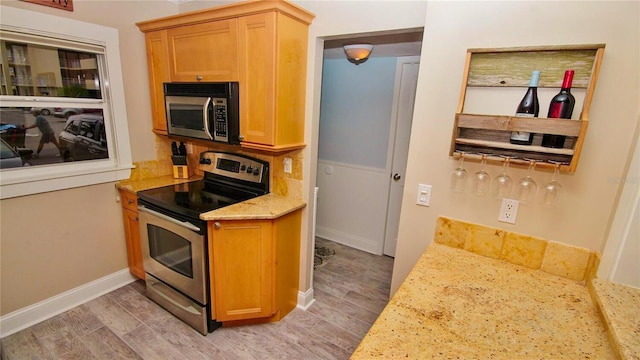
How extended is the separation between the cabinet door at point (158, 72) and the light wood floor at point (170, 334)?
1.50 meters

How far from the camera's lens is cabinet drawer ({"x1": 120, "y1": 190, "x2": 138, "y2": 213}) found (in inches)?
95.0

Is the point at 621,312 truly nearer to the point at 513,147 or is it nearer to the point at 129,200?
the point at 513,147

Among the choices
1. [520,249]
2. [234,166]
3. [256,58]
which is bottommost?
[520,249]

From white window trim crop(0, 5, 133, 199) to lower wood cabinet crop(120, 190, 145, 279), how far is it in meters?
0.22

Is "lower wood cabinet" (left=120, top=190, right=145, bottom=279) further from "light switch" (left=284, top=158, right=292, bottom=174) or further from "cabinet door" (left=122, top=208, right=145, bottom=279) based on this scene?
"light switch" (left=284, top=158, right=292, bottom=174)

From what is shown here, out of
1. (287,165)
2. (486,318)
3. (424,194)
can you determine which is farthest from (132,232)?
(486,318)

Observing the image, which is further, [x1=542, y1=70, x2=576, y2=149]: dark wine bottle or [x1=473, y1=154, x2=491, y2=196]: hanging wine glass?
[x1=473, y1=154, x2=491, y2=196]: hanging wine glass

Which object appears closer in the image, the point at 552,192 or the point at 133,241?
the point at 552,192

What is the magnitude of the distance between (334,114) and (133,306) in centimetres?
275

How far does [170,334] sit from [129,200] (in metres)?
1.12

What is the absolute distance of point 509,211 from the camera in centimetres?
147

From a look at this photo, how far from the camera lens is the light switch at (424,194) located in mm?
1665

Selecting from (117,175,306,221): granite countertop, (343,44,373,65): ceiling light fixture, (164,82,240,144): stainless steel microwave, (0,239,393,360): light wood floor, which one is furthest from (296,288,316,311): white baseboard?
(343,44,373,65): ceiling light fixture

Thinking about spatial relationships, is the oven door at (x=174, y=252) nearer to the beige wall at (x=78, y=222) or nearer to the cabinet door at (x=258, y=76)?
the beige wall at (x=78, y=222)
